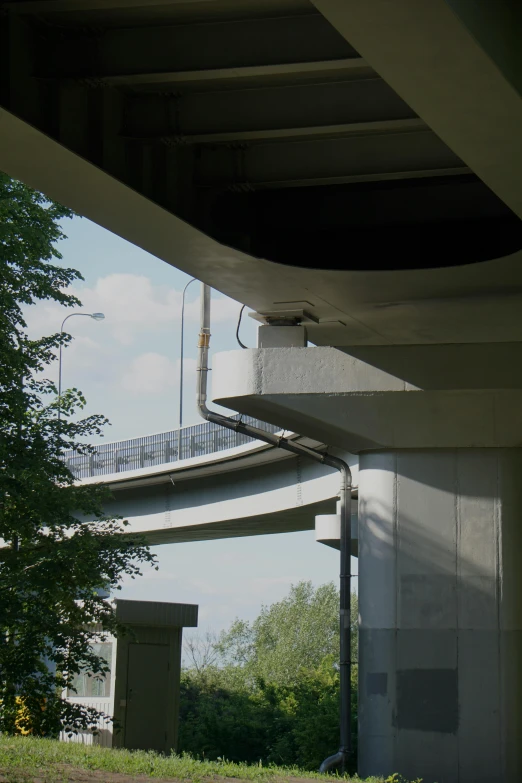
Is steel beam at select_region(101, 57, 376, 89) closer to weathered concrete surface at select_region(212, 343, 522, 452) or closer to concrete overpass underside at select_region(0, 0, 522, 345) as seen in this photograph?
concrete overpass underside at select_region(0, 0, 522, 345)

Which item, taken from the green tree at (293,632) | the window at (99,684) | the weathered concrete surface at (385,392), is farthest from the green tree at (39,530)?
the green tree at (293,632)

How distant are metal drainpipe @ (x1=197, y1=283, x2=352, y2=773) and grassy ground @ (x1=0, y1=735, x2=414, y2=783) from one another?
3607mm

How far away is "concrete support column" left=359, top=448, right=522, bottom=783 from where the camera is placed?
480 inches

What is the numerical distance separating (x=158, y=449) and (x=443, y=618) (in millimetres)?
21838

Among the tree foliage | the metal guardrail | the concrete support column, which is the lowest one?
the tree foliage

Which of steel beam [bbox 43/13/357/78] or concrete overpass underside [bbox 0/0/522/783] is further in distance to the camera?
steel beam [bbox 43/13/357/78]

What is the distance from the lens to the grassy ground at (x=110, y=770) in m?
10.2

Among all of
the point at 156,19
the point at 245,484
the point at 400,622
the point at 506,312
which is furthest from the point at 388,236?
the point at 245,484

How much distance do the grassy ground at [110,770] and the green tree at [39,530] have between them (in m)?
1.11

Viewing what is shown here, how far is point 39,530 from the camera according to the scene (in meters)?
15.0

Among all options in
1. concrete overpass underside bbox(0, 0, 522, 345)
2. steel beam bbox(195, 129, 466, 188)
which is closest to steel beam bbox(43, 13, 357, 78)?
concrete overpass underside bbox(0, 0, 522, 345)

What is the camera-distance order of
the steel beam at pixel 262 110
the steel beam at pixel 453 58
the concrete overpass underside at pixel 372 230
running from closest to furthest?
the steel beam at pixel 453 58
the concrete overpass underside at pixel 372 230
the steel beam at pixel 262 110

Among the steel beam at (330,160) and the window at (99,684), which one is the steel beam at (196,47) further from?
the window at (99,684)

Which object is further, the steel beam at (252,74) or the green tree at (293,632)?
the green tree at (293,632)
